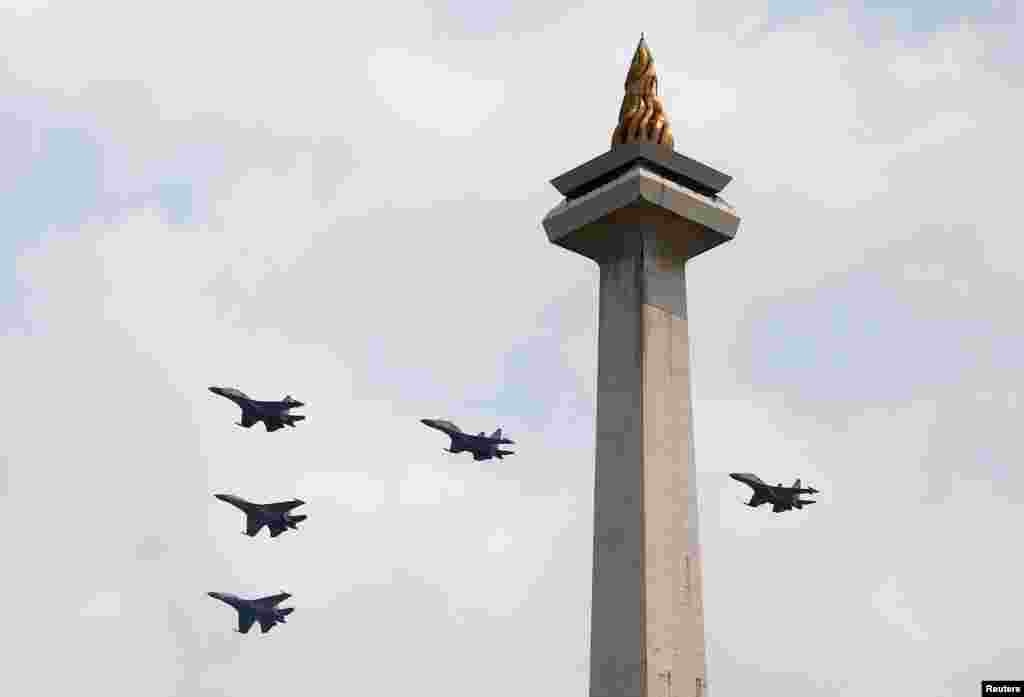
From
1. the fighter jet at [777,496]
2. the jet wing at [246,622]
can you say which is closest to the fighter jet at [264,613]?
the jet wing at [246,622]

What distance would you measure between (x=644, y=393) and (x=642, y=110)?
14734 mm

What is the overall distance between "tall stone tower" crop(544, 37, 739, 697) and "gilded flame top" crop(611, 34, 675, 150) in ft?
0.27

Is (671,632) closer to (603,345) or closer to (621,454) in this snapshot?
(621,454)

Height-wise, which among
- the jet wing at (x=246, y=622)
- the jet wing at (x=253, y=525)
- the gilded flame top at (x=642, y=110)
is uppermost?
the gilded flame top at (x=642, y=110)

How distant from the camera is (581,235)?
73938mm

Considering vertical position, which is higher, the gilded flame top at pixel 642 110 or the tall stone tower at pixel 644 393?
the gilded flame top at pixel 642 110

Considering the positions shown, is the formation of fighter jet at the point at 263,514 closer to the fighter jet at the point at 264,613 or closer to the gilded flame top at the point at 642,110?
the fighter jet at the point at 264,613

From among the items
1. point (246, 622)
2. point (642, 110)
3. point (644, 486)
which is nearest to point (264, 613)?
point (246, 622)

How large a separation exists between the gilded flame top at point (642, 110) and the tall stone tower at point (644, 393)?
0.08 metres

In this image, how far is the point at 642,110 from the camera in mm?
77438

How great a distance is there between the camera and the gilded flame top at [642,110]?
76.3m

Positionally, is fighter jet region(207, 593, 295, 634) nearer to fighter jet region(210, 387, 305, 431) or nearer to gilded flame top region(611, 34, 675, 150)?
fighter jet region(210, 387, 305, 431)

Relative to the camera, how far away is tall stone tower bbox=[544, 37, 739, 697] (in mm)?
65688

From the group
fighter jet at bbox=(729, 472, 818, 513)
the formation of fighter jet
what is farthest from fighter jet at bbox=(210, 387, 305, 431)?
fighter jet at bbox=(729, 472, 818, 513)
